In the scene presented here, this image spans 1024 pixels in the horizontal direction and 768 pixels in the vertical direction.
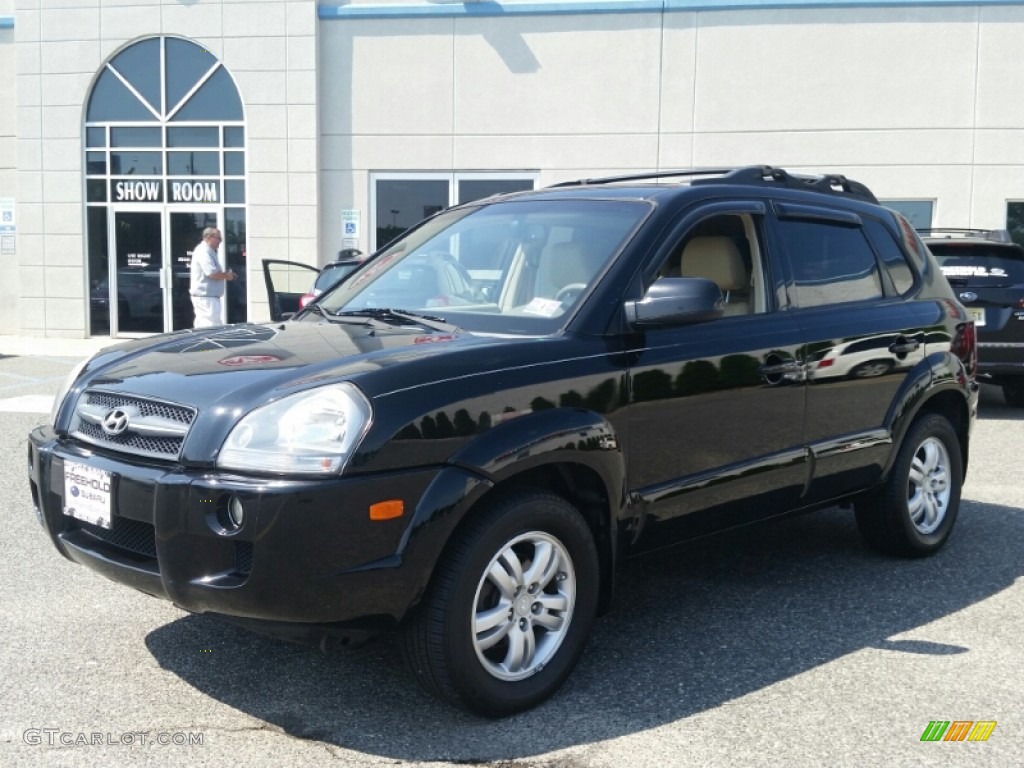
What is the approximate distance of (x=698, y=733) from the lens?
3334 mm

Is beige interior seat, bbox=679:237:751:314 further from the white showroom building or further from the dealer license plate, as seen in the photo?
the white showroom building

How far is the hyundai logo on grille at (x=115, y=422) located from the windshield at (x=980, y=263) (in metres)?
8.59

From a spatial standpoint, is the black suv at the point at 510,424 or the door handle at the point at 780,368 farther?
the door handle at the point at 780,368

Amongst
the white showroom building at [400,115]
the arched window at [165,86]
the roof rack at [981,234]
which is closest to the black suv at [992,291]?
the roof rack at [981,234]

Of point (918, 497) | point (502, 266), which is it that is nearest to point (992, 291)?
point (918, 497)

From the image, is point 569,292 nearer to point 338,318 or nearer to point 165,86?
point 338,318

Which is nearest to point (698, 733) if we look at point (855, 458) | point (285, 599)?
point (285, 599)

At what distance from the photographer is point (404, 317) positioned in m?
4.05

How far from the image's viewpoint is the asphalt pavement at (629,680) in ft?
10.6

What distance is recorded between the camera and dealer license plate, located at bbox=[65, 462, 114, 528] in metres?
3.27

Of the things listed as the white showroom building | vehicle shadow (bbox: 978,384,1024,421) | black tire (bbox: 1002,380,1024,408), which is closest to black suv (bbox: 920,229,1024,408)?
vehicle shadow (bbox: 978,384,1024,421)

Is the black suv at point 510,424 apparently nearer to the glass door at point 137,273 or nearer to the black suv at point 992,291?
the black suv at point 992,291

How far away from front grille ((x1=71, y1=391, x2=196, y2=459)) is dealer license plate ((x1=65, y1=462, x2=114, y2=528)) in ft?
0.32

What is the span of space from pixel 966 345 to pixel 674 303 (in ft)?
8.36
